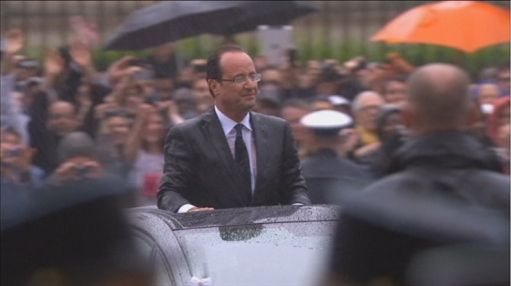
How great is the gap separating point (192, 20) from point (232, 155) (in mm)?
6176

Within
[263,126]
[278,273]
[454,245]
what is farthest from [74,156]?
[454,245]

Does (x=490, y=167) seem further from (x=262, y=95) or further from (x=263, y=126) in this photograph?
(x=262, y=95)

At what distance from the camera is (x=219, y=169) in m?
6.99

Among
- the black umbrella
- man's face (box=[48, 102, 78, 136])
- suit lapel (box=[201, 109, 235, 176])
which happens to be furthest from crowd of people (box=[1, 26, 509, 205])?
suit lapel (box=[201, 109, 235, 176])

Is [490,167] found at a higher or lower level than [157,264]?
higher

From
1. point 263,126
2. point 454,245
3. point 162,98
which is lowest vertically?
point 162,98

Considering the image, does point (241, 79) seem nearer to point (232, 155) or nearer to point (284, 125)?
point (284, 125)

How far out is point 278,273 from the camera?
5707mm

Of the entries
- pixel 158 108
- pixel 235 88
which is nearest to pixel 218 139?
pixel 235 88

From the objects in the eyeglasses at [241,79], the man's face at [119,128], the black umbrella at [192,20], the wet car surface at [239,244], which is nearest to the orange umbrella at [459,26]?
the black umbrella at [192,20]

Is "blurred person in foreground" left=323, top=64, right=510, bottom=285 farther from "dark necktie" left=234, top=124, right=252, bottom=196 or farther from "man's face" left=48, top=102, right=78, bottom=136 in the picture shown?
"man's face" left=48, top=102, right=78, bottom=136

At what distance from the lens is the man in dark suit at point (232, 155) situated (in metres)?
6.98

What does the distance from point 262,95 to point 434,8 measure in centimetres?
207

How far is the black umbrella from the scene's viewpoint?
513 inches
